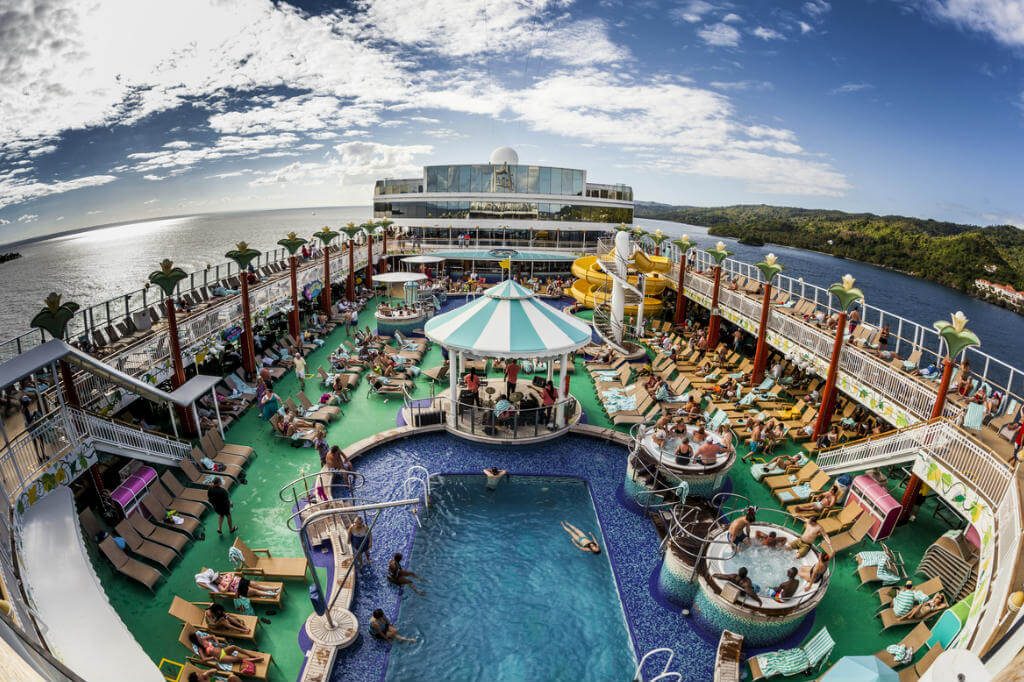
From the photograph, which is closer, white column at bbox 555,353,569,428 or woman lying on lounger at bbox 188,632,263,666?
woman lying on lounger at bbox 188,632,263,666

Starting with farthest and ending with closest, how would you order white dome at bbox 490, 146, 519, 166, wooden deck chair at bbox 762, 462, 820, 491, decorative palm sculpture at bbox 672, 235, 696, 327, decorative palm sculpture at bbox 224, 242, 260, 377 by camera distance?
white dome at bbox 490, 146, 519, 166
decorative palm sculpture at bbox 672, 235, 696, 327
decorative palm sculpture at bbox 224, 242, 260, 377
wooden deck chair at bbox 762, 462, 820, 491

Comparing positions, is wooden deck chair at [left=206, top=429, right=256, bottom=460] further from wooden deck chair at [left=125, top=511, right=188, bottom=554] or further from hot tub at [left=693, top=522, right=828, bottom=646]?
hot tub at [left=693, top=522, right=828, bottom=646]

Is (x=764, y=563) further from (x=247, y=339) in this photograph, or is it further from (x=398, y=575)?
(x=247, y=339)

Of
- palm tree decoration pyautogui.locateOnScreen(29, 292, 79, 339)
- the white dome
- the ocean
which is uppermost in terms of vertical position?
the white dome

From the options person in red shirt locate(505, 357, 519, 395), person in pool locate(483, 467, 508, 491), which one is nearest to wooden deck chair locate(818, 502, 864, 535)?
person in pool locate(483, 467, 508, 491)

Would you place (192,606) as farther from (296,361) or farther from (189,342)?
(296,361)

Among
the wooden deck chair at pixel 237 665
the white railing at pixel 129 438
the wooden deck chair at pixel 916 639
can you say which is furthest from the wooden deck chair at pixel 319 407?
the wooden deck chair at pixel 916 639

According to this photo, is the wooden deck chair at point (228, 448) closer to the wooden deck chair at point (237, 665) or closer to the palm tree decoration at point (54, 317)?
the palm tree decoration at point (54, 317)
